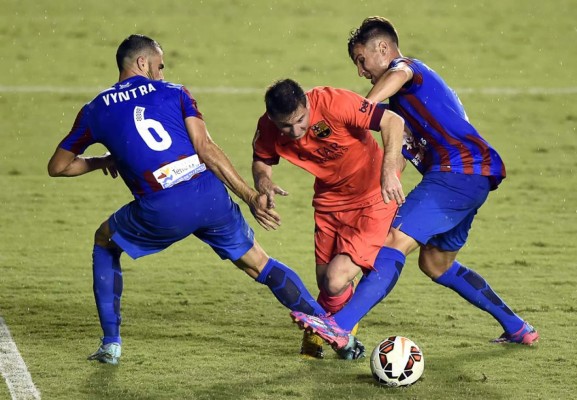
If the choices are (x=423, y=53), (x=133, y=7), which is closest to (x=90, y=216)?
(x=423, y=53)

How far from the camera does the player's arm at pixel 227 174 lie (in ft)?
20.7

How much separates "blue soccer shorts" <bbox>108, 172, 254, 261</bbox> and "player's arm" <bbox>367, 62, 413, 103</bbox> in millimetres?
1031

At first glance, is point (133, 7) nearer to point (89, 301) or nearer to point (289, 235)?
point (289, 235)

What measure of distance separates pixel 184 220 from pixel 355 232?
1.03 m

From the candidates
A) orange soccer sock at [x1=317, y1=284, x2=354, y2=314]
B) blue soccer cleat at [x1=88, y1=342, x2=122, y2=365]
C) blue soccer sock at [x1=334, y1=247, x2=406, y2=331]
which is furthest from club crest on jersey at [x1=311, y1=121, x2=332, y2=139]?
blue soccer cleat at [x1=88, y1=342, x2=122, y2=365]

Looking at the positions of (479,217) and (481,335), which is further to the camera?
(479,217)

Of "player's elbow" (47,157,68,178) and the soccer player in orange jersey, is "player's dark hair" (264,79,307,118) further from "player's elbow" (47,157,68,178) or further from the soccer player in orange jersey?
"player's elbow" (47,157,68,178)

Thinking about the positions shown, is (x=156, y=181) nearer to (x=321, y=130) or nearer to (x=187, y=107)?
(x=187, y=107)

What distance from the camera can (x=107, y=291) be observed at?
6.70 metres

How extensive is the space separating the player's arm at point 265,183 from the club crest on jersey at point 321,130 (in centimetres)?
38

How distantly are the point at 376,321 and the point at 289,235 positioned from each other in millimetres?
2790

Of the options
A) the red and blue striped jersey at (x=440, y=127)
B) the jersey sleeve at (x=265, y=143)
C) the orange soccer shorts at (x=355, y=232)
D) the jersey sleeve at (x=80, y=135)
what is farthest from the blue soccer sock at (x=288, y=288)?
the jersey sleeve at (x=80, y=135)

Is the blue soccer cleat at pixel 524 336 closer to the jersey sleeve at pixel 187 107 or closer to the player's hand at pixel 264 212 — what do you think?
the player's hand at pixel 264 212

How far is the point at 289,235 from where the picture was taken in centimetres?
1037
